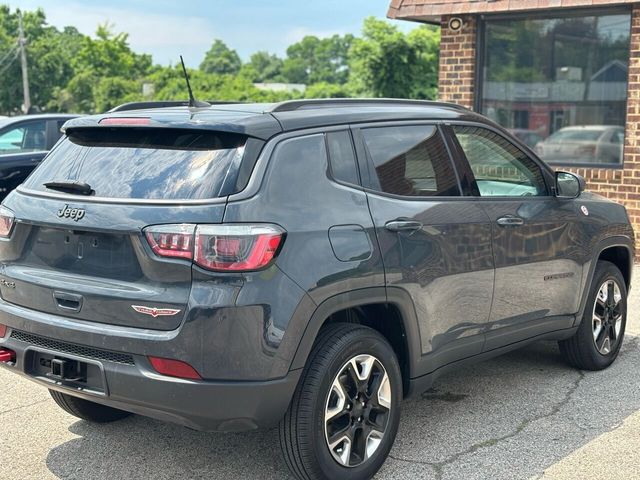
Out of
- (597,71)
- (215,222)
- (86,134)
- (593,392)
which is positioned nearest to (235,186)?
(215,222)

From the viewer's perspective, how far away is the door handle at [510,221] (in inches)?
181

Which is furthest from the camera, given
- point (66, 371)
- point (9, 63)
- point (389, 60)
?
point (9, 63)

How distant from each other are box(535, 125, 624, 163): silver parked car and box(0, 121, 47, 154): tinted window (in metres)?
6.15

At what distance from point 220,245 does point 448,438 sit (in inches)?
73.3

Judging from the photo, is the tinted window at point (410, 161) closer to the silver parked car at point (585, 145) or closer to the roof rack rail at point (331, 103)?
the roof rack rail at point (331, 103)

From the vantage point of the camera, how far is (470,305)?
14.4 ft

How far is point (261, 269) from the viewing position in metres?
3.30

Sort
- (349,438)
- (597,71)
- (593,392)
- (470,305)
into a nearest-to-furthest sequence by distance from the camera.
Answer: (349,438) < (470,305) < (593,392) < (597,71)

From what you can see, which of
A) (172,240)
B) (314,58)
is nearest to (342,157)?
(172,240)

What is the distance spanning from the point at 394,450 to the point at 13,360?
6.29 ft

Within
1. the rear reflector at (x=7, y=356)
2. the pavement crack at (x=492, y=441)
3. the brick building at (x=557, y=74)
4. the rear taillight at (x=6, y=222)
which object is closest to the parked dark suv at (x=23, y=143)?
the brick building at (x=557, y=74)

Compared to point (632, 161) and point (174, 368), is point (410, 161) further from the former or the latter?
point (632, 161)

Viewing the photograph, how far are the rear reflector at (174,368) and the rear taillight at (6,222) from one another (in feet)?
3.60

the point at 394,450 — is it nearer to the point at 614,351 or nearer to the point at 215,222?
the point at 215,222
